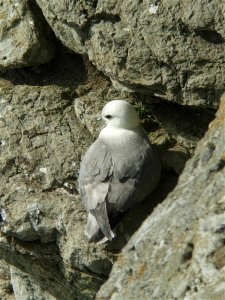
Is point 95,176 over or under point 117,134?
under

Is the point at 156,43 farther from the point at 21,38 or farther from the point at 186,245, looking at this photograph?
the point at 186,245

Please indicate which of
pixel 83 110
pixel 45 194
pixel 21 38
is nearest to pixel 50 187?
pixel 45 194

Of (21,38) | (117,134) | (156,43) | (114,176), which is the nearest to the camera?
(156,43)

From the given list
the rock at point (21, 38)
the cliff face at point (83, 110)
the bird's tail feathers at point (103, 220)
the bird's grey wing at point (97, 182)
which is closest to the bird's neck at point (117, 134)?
the bird's grey wing at point (97, 182)

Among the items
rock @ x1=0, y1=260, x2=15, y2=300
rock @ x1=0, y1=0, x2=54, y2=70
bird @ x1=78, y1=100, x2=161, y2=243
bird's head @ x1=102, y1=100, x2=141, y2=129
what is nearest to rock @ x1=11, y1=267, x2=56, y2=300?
rock @ x1=0, y1=260, x2=15, y2=300

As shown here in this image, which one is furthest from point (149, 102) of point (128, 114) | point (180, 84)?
point (180, 84)

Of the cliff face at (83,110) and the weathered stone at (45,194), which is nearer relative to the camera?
the cliff face at (83,110)

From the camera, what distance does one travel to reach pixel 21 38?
648cm

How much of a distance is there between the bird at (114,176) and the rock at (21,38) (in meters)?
0.98

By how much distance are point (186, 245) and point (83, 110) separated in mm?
2873

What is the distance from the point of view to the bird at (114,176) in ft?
18.1

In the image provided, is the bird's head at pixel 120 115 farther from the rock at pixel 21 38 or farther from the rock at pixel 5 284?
the rock at pixel 5 284

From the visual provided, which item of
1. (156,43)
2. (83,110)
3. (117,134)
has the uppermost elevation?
(156,43)

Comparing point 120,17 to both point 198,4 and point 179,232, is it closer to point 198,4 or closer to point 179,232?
point 198,4
